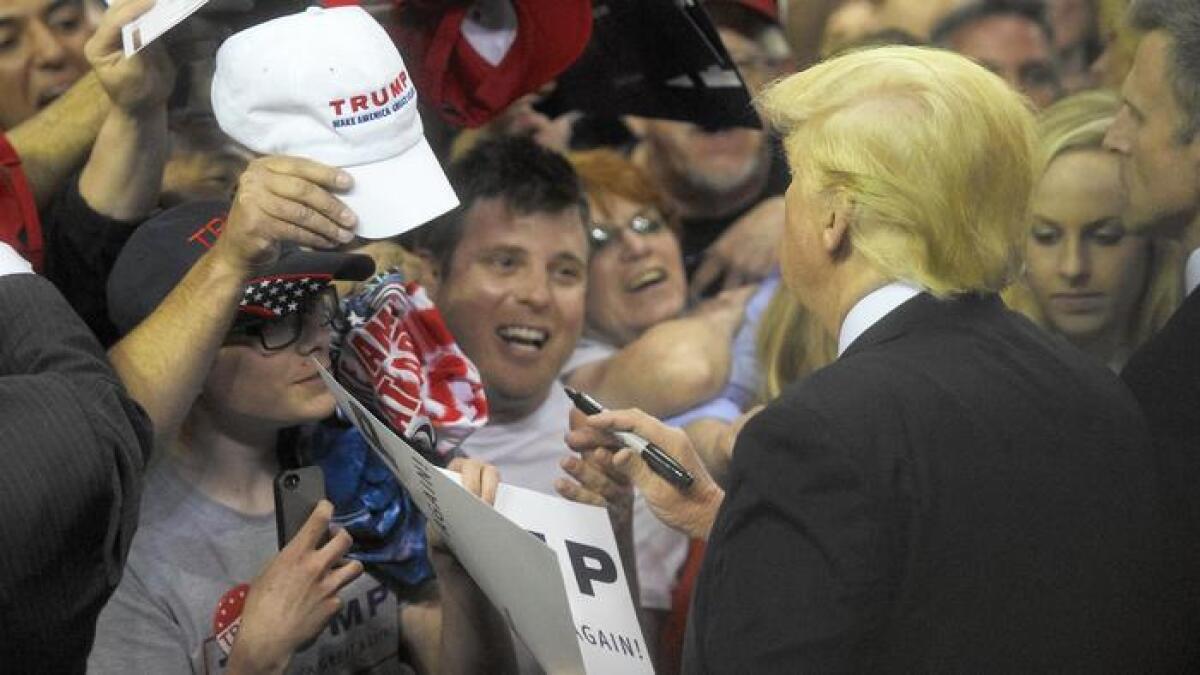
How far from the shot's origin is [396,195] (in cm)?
167

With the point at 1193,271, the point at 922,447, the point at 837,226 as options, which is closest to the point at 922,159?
the point at 837,226

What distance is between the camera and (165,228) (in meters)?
1.80

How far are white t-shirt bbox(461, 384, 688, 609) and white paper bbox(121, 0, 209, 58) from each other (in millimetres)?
732

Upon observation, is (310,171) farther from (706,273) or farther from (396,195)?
(706,273)

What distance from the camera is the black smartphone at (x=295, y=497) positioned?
180cm

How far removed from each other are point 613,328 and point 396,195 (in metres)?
0.66

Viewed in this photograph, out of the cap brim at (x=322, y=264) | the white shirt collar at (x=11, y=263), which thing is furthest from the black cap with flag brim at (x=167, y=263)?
the white shirt collar at (x=11, y=263)

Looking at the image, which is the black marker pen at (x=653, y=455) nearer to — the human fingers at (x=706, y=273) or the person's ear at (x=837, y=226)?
the person's ear at (x=837, y=226)

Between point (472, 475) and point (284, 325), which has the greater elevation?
point (284, 325)

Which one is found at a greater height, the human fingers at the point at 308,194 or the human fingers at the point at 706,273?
the human fingers at the point at 308,194

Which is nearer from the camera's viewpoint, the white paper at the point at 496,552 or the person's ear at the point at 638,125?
the white paper at the point at 496,552

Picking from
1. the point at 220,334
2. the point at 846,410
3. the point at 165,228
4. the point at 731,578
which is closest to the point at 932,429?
the point at 846,410

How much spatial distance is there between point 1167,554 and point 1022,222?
331 millimetres

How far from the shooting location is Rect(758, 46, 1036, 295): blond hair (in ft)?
4.61
